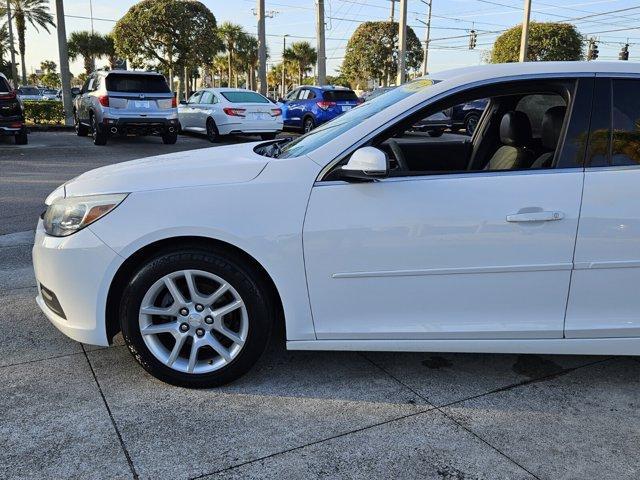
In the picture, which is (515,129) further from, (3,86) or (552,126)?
(3,86)

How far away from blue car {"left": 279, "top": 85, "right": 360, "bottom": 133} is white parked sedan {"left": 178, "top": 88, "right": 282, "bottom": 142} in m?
2.53

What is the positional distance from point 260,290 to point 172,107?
12295 mm

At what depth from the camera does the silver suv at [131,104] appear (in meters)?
13.5

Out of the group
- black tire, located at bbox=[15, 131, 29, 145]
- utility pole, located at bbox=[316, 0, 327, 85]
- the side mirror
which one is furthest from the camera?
utility pole, located at bbox=[316, 0, 327, 85]

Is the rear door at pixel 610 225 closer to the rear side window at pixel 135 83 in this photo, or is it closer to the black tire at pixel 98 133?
the rear side window at pixel 135 83

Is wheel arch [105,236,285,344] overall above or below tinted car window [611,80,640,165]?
below

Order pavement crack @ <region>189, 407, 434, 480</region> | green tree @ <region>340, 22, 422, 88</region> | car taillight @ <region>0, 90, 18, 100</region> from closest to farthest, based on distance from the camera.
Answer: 1. pavement crack @ <region>189, 407, 434, 480</region>
2. car taillight @ <region>0, 90, 18, 100</region>
3. green tree @ <region>340, 22, 422, 88</region>

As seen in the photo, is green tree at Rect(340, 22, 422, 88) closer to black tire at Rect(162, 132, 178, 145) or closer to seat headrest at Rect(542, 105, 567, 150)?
black tire at Rect(162, 132, 178, 145)

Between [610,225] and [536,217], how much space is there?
1.20 feet

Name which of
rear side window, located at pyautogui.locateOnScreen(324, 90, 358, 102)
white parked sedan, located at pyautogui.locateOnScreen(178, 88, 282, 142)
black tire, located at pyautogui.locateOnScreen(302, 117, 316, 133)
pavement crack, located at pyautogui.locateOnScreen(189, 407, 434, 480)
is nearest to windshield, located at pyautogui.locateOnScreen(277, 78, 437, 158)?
pavement crack, located at pyautogui.locateOnScreen(189, 407, 434, 480)

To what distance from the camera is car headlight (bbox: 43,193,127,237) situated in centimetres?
287

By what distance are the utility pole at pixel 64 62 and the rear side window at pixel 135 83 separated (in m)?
6.98

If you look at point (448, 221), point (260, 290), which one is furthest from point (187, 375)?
point (448, 221)

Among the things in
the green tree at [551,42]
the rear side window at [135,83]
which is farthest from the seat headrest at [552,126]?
the green tree at [551,42]
